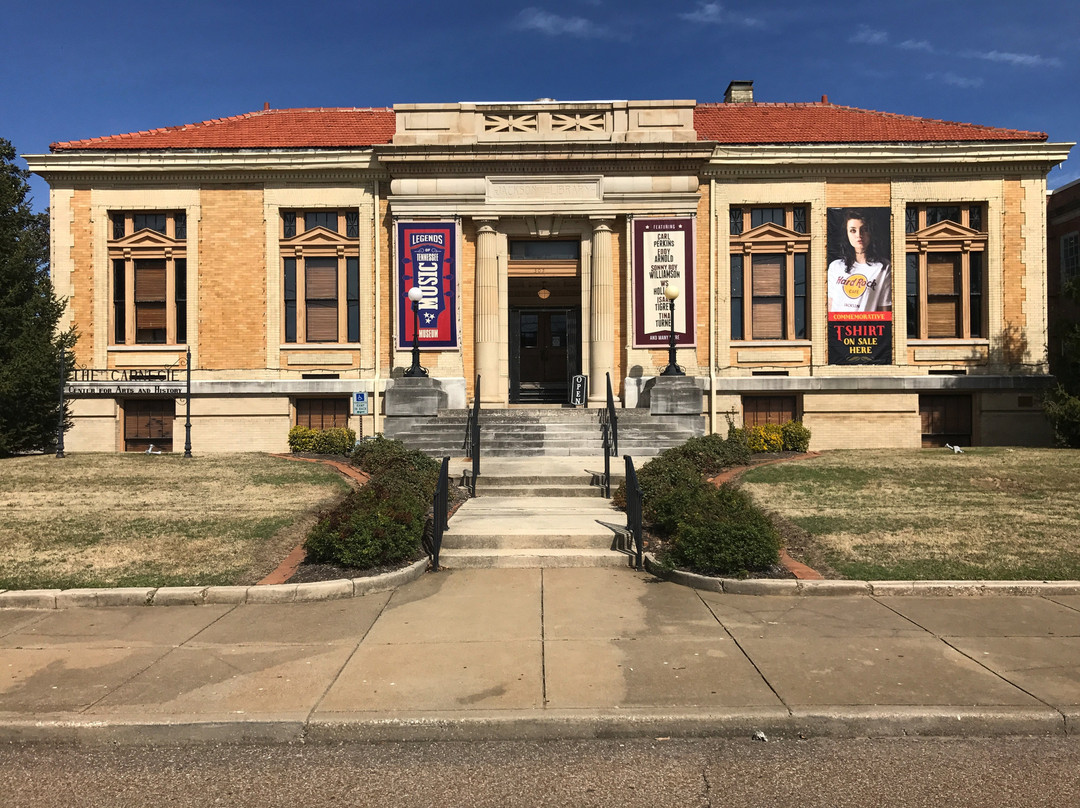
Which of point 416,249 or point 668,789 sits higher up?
point 416,249

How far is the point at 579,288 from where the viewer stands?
21891 millimetres

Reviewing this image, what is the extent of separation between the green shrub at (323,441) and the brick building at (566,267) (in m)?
1.39

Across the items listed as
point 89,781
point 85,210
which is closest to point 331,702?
point 89,781

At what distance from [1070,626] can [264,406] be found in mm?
18666

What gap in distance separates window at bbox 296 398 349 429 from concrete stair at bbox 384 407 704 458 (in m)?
3.34

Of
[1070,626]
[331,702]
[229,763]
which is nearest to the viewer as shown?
[229,763]

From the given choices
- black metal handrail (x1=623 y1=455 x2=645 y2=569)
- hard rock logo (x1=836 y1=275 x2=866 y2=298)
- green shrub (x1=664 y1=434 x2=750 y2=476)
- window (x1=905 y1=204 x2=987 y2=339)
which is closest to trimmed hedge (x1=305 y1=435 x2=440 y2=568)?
black metal handrail (x1=623 y1=455 x2=645 y2=569)

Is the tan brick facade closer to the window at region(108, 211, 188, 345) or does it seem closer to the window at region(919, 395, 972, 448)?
the window at region(108, 211, 188, 345)

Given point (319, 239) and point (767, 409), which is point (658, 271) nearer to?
point (767, 409)

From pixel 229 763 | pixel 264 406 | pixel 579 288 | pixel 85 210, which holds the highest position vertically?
pixel 85 210

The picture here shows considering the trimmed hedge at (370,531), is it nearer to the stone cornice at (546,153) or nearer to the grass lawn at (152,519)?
the grass lawn at (152,519)

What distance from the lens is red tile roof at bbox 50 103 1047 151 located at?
20406 mm

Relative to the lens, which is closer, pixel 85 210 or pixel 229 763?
pixel 229 763

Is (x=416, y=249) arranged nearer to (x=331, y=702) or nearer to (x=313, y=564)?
(x=313, y=564)
